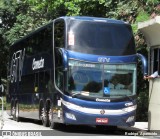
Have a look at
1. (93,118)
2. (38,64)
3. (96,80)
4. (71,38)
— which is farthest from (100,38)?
(38,64)

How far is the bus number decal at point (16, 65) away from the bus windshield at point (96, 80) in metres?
7.98

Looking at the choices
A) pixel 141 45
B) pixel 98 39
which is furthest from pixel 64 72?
pixel 141 45

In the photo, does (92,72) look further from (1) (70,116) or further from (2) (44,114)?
(2) (44,114)

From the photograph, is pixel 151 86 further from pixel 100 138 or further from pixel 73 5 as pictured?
pixel 73 5

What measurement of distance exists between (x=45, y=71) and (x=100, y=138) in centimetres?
516

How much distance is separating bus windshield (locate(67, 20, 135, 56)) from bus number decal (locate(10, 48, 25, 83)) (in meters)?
7.52

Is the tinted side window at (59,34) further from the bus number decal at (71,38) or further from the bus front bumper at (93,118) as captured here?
the bus front bumper at (93,118)

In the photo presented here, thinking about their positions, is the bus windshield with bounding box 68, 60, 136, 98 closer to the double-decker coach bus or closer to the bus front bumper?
the double-decker coach bus

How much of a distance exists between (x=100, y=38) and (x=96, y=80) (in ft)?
5.20

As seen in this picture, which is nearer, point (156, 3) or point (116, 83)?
point (116, 83)

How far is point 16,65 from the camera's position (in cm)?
2650

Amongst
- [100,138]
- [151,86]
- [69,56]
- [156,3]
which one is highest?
[156,3]

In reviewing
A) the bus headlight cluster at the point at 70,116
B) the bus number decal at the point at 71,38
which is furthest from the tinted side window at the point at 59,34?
the bus headlight cluster at the point at 70,116

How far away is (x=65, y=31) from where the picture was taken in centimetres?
1772
